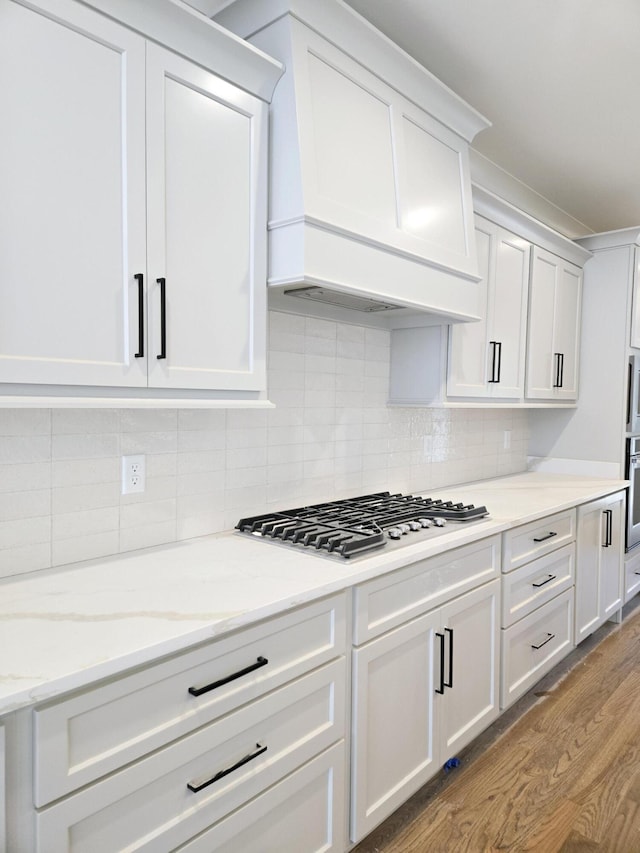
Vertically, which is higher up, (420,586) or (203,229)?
(203,229)

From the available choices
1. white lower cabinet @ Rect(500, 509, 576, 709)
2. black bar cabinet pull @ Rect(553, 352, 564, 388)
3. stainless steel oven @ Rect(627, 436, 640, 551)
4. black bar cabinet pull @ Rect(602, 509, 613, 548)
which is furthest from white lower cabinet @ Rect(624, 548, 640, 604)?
black bar cabinet pull @ Rect(553, 352, 564, 388)

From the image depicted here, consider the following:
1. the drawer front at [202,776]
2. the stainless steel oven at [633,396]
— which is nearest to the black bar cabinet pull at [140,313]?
the drawer front at [202,776]

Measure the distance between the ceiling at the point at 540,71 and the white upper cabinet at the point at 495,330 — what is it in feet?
1.57

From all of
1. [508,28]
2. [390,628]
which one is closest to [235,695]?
[390,628]

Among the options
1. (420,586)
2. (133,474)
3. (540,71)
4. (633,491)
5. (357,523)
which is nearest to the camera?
(133,474)

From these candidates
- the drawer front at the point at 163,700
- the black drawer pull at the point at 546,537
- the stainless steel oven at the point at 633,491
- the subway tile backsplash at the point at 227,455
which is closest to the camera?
the drawer front at the point at 163,700

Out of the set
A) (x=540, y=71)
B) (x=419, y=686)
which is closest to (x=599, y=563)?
(x=419, y=686)

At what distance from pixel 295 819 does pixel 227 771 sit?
329mm

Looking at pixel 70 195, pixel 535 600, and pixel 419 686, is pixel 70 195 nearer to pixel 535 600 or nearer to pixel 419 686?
pixel 419 686

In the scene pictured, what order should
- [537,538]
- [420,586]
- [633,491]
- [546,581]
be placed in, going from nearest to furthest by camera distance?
[420,586], [537,538], [546,581], [633,491]

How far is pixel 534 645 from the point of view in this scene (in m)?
2.65

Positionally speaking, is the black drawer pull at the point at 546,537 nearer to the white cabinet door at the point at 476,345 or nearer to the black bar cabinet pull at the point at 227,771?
the white cabinet door at the point at 476,345

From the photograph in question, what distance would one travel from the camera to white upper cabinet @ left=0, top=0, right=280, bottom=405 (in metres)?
1.22

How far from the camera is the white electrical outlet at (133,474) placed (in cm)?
176
